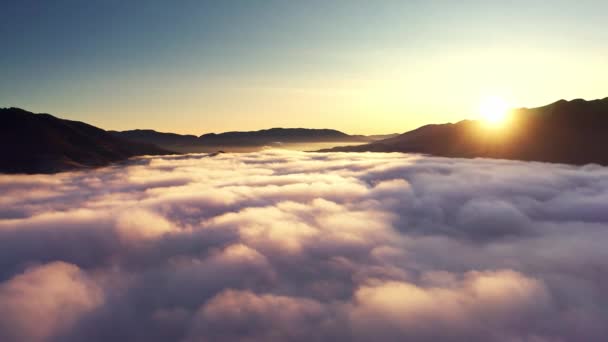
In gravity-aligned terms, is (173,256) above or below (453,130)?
below

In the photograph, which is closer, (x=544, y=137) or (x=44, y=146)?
(x=544, y=137)

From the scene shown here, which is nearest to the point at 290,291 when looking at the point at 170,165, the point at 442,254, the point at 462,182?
the point at 442,254

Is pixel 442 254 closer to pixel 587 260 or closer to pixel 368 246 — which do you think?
pixel 368 246

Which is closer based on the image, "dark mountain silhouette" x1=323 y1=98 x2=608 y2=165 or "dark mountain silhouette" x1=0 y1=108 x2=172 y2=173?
"dark mountain silhouette" x1=323 y1=98 x2=608 y2=165

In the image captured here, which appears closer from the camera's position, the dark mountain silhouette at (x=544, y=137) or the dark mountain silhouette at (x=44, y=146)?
the dark mountain silhouette at (x=544, y=137)
